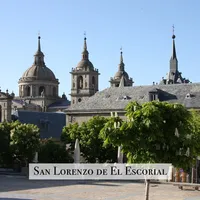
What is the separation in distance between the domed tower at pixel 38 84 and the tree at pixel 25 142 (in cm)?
A: 8246

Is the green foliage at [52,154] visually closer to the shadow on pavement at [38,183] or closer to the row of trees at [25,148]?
the row of trees at [25,148]

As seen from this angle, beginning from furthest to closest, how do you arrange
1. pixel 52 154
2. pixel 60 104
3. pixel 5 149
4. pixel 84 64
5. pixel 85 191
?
pixel 60 104, pixel 84 64, pixel 5 149, pixel 52 154, pixel 85 191

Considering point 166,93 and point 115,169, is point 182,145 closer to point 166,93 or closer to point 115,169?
point 115,169

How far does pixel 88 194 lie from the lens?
95.1ft

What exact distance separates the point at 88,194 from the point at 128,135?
9.67 meters

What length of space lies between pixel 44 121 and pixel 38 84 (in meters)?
59.4

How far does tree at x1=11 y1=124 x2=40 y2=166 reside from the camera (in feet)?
144

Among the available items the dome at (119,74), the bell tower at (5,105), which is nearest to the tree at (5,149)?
the bell tower at (5,105)

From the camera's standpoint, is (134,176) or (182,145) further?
(134,176)

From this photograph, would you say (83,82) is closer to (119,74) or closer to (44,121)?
(119,74)

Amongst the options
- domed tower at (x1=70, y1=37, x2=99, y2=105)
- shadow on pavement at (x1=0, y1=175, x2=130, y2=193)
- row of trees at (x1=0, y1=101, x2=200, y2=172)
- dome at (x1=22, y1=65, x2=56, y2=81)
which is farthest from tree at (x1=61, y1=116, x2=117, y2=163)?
dome at (x1=22, y1=65, x2=56, y2=81)

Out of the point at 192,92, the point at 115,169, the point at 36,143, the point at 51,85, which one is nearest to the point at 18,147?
the point at 36,143

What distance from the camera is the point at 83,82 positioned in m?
119

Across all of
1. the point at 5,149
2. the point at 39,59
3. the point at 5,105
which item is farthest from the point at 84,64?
the point at 5,149
